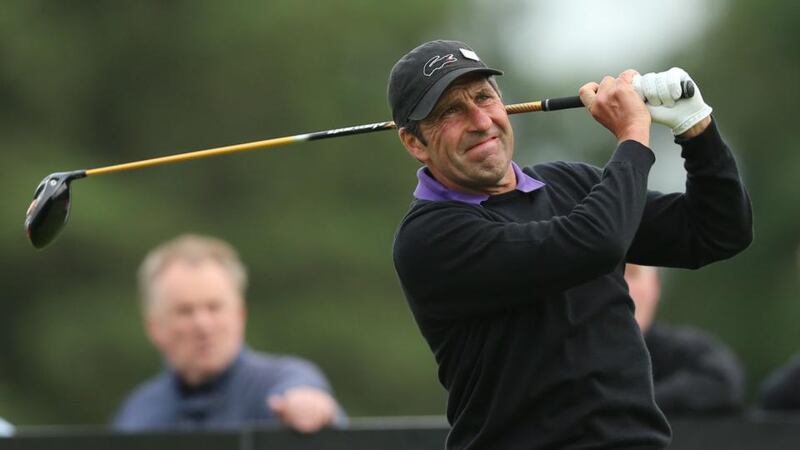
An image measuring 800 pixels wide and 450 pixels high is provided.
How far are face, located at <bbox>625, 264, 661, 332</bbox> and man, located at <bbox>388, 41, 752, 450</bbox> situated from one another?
2.84 m

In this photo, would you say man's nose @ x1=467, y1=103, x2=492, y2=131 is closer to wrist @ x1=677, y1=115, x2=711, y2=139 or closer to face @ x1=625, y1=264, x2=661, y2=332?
wrist @ x1=677, y1=115, x2=711, y2=139

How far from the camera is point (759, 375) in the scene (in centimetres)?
2308

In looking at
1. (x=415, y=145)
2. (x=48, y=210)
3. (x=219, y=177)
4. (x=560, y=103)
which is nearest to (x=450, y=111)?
(x=415, y=145)

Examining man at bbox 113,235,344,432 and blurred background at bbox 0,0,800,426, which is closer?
man at bbox 113,235,344,432

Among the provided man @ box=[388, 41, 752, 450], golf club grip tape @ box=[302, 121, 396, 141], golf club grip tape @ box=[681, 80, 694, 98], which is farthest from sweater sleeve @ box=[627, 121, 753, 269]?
golf club grip tape @ box=[302, 121, 396, 141]

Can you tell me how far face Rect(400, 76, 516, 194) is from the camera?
189 inches

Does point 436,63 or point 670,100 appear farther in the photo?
point 436,63

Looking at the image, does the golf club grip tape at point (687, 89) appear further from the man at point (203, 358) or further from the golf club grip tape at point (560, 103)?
the man at point (203, 358)

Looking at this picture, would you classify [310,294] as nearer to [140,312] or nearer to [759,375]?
[140,312]

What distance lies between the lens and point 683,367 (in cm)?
826

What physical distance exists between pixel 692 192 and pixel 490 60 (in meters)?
18.2

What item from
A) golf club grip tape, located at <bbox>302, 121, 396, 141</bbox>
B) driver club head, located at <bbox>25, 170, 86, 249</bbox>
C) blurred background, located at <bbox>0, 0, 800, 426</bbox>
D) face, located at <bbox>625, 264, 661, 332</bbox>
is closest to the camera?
golf club grip tape, located at <bbox>302, 121, 396, 141</bbox>

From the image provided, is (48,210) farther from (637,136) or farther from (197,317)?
(197,317)

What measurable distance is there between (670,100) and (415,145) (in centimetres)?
79
